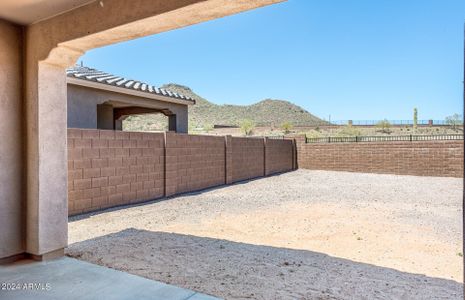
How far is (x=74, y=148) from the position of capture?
7273 millimetres

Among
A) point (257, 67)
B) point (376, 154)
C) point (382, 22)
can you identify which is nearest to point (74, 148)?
point (376, 154)

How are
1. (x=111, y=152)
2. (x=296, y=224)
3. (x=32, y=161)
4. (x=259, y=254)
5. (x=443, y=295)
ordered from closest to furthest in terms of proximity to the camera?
(x=443, y=295) → (x=32, y=161) → (x=259, y=254) → (x=296, y=224) → (x=111, y=152)

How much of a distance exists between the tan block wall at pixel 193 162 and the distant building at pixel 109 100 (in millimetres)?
2365

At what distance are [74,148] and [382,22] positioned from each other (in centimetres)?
2750

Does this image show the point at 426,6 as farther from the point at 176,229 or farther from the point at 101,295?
the point at 101,295

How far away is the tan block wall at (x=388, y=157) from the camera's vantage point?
17703 mm

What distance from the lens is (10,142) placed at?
4074 mm

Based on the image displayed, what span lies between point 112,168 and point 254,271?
210 inches

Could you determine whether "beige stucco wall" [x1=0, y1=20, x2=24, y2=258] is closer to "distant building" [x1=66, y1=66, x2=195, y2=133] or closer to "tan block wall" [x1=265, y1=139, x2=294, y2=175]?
→ "distant building" [x1=66, y1=66, x2=195, y2=133]

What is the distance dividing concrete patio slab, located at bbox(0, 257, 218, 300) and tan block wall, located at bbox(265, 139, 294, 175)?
14.3 metres

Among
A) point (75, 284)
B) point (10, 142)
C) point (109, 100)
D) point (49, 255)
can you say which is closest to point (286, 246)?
point (75, 284)

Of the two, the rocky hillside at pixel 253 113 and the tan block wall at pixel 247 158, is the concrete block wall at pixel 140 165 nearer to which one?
the tan block wall at pixel 247 158

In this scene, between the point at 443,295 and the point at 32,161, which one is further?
the point at 32,161

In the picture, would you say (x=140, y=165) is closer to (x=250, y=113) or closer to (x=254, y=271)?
(x=254, y=271)
